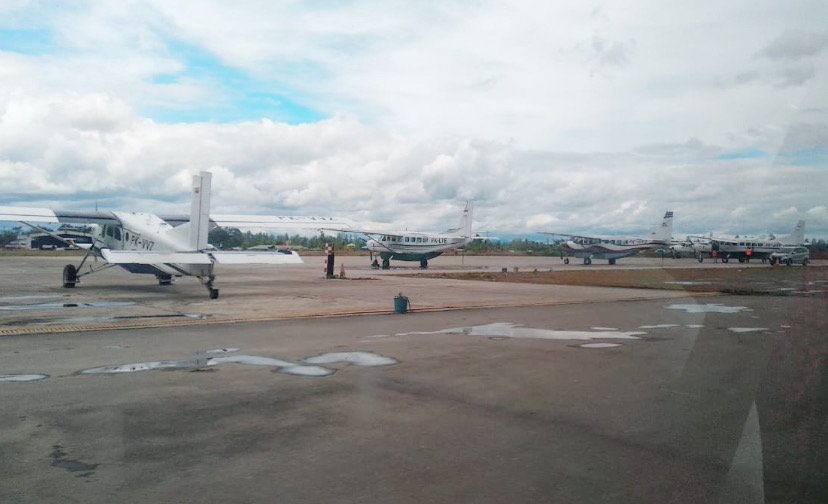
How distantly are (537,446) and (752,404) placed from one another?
336 cm

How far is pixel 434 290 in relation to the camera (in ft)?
87.2

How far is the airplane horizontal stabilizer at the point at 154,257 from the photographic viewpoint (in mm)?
19766

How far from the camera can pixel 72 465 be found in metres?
5.23

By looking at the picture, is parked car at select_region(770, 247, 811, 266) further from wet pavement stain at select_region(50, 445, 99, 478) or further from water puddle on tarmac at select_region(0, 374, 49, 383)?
wet pavement stain at select_region(50, 445, 99, 478)

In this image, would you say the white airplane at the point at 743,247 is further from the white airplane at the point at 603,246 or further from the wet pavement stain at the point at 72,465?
the wet pavement stain at the point at 72,465

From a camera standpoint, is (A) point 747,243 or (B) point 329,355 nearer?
(B) point 329,355

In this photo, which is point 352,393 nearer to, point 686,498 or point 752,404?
point 686,498

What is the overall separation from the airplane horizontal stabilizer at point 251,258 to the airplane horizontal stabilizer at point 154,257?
449 millimetres

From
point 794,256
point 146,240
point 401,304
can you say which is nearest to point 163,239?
point 146,240

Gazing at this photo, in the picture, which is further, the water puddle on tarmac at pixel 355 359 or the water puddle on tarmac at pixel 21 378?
the water puddle on tarmac at pixel 355 359

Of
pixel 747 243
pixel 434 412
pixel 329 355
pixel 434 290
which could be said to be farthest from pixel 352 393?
pixel 747 243

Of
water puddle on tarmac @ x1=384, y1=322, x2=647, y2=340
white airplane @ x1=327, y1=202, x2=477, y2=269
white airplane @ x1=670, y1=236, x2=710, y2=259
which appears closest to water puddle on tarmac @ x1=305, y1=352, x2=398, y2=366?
water puddle on tarmac @ x1=384, y1=322, x2=647, y2=340

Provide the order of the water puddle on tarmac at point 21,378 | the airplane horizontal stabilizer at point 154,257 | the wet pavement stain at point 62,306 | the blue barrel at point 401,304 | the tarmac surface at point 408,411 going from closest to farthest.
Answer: the tarmac surface at point 408,411 < the water puddle on tarmac at point 21,378 < the wet pavement stain at point 62,306 < the blue barrel at point 401,304 < the airplane horizontal stabilizer at point 154,257

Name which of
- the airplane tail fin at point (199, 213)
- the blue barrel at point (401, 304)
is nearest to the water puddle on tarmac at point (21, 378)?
the blue barrel at point (401, 304)
